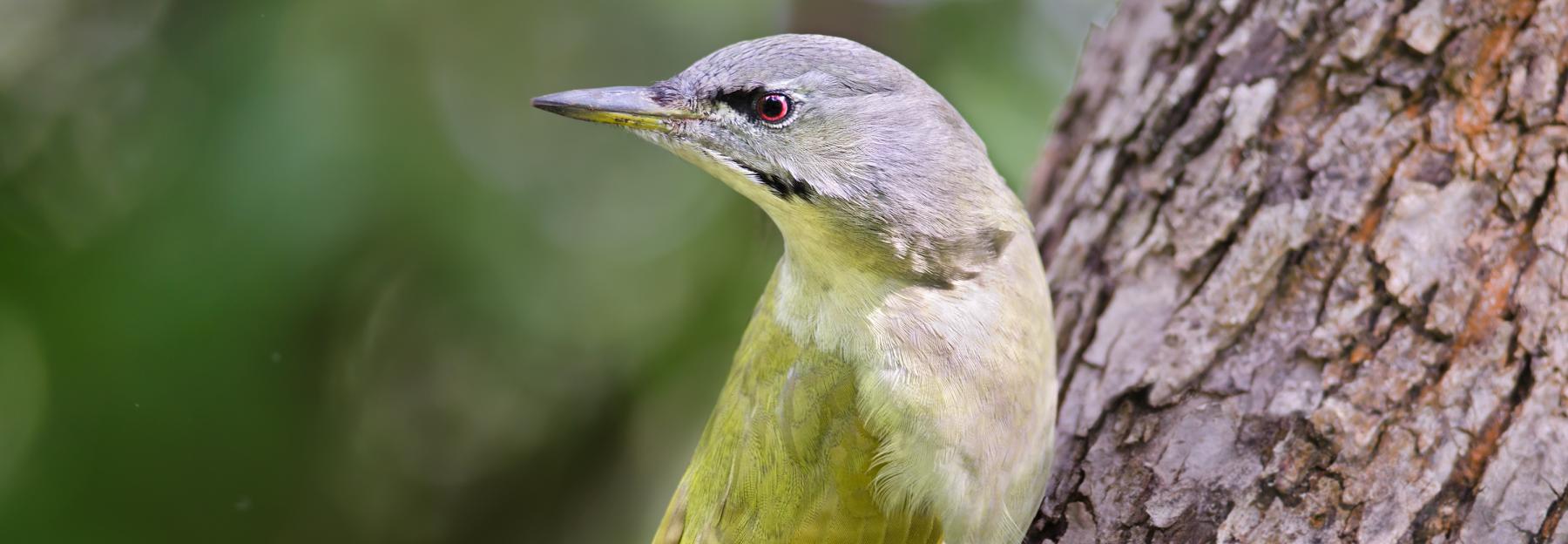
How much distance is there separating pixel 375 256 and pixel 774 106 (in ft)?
6.55

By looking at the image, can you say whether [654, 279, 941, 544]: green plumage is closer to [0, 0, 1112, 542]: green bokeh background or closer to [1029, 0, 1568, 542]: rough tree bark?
[1029, 0, 1568, 542]: rough tree bark

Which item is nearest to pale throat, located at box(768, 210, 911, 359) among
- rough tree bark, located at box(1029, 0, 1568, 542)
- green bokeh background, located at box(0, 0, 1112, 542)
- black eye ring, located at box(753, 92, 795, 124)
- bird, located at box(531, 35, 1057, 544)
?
bird, located at box(531, 35, 1057, 544)

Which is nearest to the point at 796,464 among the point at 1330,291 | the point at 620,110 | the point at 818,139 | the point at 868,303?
the point at 868,303

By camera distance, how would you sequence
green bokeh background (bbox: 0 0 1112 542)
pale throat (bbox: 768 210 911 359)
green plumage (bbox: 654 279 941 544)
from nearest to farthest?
pale throat (bbox: 768 210 911 359)
green plumage (bbox: 654 279 941 544)
green bokeh background (bbox: 0 0 1112 542)

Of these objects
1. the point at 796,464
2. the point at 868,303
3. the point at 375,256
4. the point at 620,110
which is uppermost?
the point at 620,110

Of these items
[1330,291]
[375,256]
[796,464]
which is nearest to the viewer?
[1330,291]

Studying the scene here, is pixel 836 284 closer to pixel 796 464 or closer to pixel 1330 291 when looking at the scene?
pixel 796 464

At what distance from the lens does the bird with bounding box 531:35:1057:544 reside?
214cm

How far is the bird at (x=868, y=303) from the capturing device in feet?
7.02

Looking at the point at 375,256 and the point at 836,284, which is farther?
the point at 375,256

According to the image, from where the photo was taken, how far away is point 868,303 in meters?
2.27

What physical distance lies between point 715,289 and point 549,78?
3.39ft

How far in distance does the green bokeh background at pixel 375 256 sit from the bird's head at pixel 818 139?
112 centimetres

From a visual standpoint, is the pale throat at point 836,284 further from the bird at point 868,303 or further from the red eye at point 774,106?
the red eye at point 774,106
